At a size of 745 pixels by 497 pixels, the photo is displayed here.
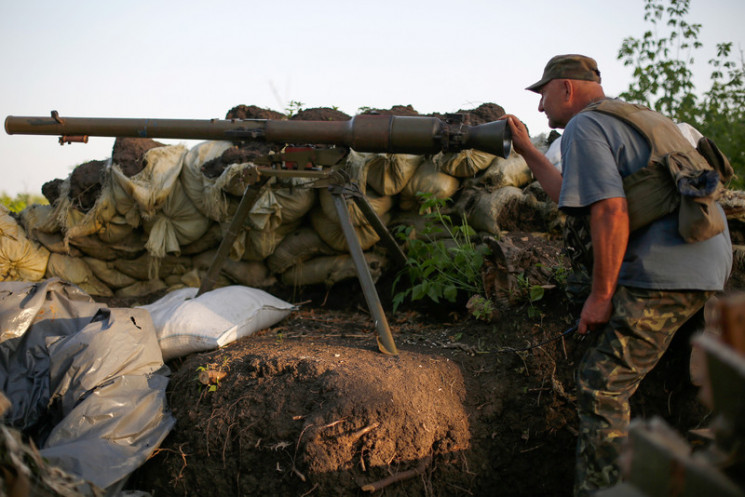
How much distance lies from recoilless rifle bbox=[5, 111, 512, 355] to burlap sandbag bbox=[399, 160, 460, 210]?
47cm

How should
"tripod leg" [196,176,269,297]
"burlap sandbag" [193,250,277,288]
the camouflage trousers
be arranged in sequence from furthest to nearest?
"burlap sandbag" [193,250,277,288] → "tripod leg" [196,176,269,297] → the camouflage trousers

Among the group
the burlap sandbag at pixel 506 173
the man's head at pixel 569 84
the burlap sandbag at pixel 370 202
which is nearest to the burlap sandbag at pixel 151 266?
the burlap sandbag at pixel 370 202

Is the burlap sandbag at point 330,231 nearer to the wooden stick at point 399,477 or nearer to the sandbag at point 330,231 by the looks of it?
the sandbag at point 330,231

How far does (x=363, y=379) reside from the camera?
8.59 ft

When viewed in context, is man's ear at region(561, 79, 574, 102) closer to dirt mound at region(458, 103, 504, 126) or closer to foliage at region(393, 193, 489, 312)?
foliage at region(393, 193, 489, 312)

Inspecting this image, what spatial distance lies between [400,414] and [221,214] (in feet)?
7.80

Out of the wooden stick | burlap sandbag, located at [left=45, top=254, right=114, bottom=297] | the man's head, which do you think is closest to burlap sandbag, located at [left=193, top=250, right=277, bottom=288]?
burlap sandbag, located at [left=45, top=254, right=114, bottom=297]

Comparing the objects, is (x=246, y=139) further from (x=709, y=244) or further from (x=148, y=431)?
(x=709, y=244)

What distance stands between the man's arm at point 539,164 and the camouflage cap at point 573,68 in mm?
346

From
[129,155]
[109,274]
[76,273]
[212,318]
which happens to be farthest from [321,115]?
[76,273]

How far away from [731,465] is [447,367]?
78.4 inches

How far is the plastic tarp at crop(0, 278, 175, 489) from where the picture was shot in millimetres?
2537

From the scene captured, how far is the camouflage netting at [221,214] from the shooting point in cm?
386

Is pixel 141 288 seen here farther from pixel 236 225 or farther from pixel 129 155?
pixel 236 225
